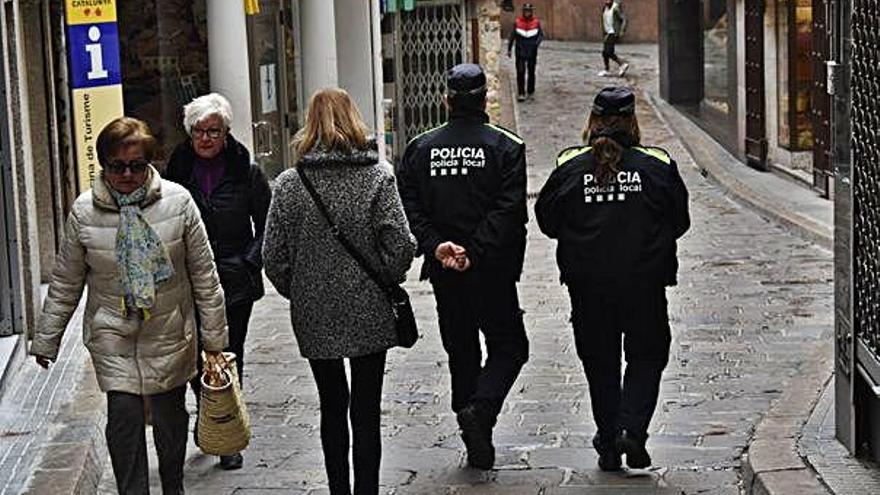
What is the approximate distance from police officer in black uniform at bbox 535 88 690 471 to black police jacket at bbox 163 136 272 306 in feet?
4.33

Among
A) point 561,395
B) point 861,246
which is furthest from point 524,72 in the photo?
point 861,246

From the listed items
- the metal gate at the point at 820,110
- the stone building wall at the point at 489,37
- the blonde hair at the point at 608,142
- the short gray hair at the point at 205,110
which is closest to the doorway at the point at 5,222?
the short gray hair at the point at 205,110

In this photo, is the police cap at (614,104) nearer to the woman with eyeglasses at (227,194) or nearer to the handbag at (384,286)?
the handbag at (384,286)

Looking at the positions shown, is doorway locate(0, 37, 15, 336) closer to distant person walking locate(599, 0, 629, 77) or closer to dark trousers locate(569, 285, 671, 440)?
dark trousers locate(569, 285, 671, 440)

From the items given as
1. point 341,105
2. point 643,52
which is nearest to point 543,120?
point 643,52

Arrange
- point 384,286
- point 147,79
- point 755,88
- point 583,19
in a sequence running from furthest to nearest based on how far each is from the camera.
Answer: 1. point 583,19
2. point 755,88
3. point 147,79
4. point 384,286

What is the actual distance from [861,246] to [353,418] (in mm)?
2308

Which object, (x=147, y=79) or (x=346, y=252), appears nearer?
(x=346, y=252)

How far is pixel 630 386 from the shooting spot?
29.1 feet

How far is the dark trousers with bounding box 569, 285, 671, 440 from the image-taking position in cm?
877

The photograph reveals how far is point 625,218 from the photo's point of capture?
8.70 m

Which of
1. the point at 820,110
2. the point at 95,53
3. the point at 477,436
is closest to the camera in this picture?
the point at 477,436

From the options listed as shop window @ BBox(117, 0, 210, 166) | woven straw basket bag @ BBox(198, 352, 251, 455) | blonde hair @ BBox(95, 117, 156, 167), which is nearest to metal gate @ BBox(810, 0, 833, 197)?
shop window @ BBox(117, 0, 210, 166)

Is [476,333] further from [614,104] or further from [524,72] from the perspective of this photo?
[524,72]
